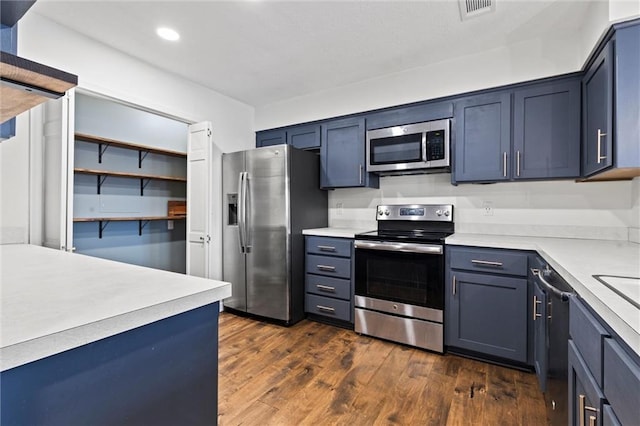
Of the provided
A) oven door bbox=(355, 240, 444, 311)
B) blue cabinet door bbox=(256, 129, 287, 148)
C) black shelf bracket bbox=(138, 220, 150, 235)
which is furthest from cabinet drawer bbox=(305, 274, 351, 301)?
black shelf bracket bbox=(138, 220, 150, 235)

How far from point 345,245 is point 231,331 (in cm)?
136

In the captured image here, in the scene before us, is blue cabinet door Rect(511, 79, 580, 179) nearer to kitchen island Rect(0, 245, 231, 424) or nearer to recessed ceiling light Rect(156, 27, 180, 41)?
kitchen island Rect(0, 245, 231, 424)

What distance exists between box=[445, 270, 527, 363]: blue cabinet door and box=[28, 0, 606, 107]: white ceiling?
1866mm

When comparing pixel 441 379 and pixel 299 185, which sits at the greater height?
pixel 299 185

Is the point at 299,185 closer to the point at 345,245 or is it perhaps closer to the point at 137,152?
the point at 345,245

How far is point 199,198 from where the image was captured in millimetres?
3064

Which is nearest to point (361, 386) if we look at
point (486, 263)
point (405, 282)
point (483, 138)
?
point (405, 282)

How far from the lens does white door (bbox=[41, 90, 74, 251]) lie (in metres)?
1.99

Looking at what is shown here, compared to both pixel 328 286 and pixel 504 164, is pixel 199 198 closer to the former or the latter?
pixel 328 286

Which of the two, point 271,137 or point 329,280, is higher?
point 271,137

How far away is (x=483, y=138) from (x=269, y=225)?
2108 mm

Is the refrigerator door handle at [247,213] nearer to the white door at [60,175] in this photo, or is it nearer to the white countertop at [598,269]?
the white door at [60,175]

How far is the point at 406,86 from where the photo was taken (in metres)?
2.94

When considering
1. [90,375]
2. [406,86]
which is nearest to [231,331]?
[90,375]
